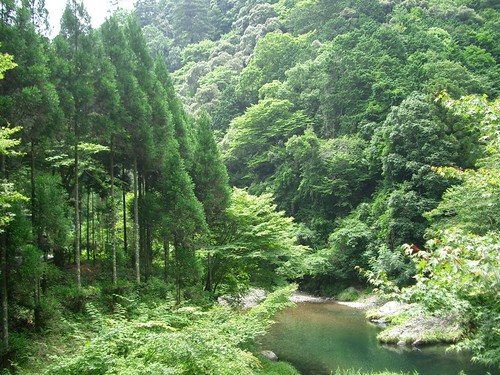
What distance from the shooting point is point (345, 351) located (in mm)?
16656

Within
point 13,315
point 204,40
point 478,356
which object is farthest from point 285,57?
point 478,356

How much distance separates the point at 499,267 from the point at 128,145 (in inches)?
538

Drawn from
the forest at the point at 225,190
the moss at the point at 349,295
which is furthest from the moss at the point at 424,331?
the moss at the point at 349,295

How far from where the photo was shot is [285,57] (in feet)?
161

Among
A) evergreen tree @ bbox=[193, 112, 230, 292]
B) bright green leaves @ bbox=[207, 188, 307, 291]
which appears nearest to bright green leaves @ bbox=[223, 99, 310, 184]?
evergreen tree @ bbox=[193, 112, 230, 292]

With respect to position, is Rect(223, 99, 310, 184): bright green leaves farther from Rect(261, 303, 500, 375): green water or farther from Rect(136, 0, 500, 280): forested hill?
Rect(261, 303, 500, 375): green water

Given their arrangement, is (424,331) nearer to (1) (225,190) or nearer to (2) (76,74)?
(1) (225,190)

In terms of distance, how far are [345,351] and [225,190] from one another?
8.35 meters

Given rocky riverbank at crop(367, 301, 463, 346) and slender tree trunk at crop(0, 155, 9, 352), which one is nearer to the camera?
slender tree trunk at crop(0, 155, 9, 352)

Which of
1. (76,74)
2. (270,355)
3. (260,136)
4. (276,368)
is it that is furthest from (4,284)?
(260,136)

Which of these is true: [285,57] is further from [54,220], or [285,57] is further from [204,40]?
[54,220]

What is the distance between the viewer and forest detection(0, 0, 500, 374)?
640 cm

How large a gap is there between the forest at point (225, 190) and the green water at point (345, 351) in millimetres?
2458

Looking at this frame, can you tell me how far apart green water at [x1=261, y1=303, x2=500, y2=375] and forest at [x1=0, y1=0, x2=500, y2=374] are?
2458 millimetres
